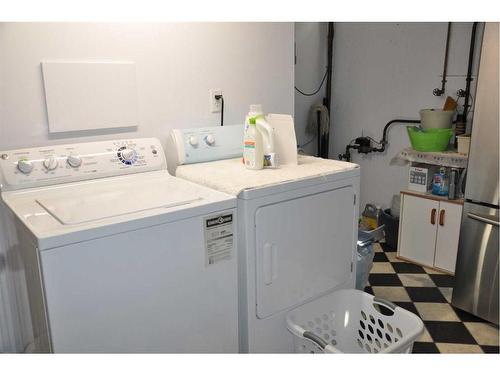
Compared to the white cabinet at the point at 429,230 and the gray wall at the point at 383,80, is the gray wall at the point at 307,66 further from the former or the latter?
the white cabinet at the point at 429,230

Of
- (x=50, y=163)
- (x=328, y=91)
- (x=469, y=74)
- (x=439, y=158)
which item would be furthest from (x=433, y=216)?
(x=50, y=163)

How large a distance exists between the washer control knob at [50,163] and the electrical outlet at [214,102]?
88 centimetres

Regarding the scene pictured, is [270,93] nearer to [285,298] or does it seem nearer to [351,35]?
[285,298]

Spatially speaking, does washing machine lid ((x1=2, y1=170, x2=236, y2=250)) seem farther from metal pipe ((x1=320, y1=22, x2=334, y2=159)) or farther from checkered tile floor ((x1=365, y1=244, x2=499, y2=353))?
metal pipe ((x1=320, y1=22, x2=334, y2=159))

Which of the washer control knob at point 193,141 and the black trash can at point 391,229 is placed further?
the black trash can at point 391,229

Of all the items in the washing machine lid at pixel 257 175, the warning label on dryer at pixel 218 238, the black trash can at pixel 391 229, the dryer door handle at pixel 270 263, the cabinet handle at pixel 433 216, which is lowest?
the black trash can at pixel 391 229

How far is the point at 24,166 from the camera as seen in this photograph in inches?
67.7

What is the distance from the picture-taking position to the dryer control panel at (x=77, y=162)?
67.6 inches

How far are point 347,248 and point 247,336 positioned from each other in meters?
0.68

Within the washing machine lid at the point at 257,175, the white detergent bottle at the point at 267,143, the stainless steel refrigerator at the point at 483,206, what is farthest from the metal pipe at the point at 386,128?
the white detergent bottle at the point at 267,143

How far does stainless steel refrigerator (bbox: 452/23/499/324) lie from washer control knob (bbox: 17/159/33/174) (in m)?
2.27

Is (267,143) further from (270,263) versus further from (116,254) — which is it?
(116,254)

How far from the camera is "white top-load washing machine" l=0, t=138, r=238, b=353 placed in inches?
51.6

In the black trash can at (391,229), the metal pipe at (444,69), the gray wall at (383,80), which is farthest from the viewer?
the black trash can at (391,229)
